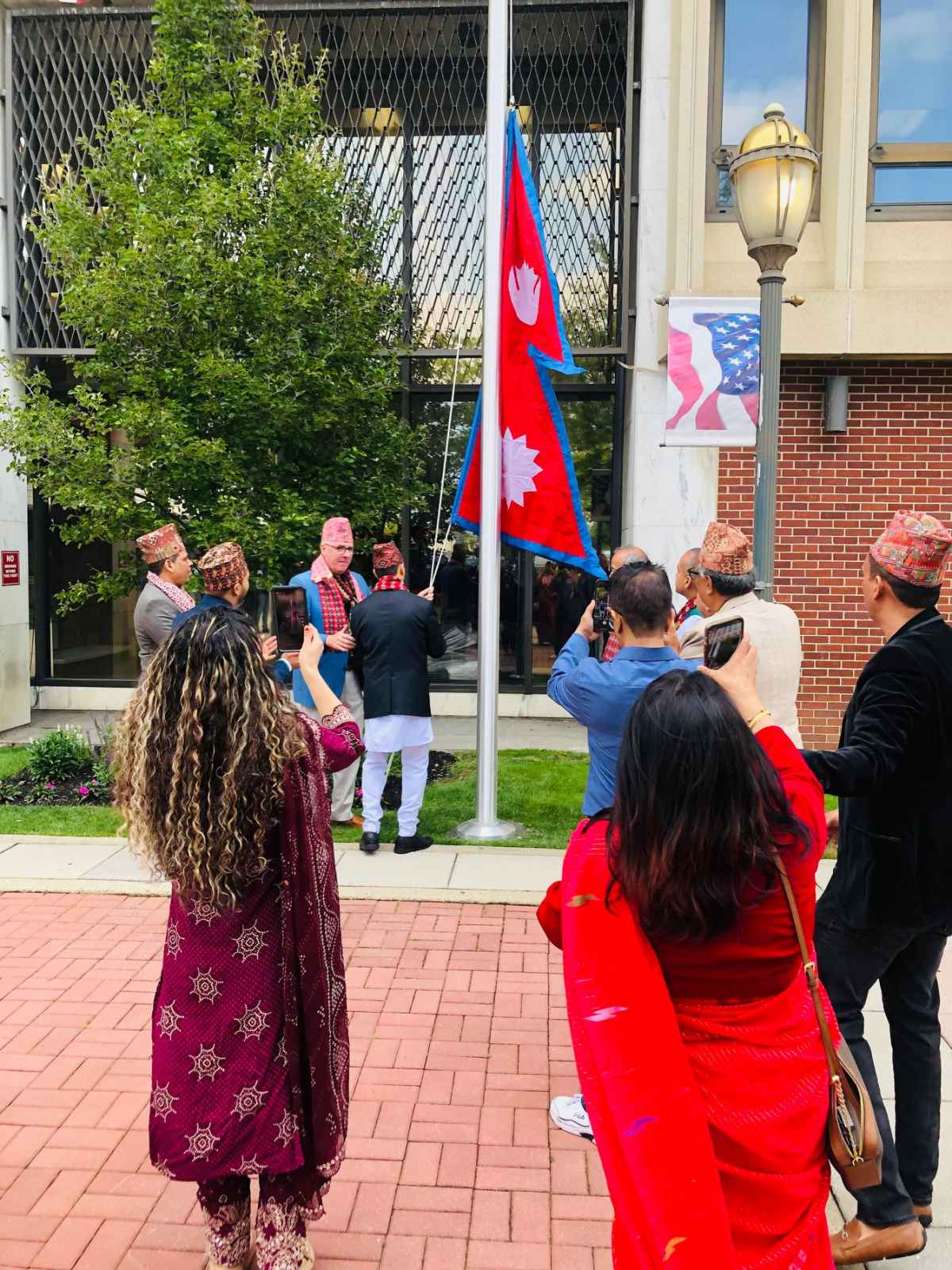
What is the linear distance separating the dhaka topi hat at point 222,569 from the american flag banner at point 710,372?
153 inches

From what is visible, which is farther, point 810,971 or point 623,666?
point 623,666

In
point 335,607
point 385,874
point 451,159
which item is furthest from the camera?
point 451,159

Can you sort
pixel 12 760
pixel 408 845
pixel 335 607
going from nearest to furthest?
1. pixel 408 845
2. pixel 335 607
3. pixel 12 760

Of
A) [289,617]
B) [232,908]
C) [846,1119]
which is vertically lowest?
[846,1119]

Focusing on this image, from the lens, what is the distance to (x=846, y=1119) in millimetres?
1895

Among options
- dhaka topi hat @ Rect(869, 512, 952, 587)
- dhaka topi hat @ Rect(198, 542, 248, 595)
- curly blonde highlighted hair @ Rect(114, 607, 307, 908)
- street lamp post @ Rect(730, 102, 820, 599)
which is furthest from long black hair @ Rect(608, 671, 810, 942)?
street lamp post @ Rect(730, 102, 820, 599)

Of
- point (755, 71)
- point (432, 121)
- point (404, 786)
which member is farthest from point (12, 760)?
point (755, 71)

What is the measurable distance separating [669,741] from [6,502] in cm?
1097

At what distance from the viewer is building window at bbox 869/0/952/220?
9.23 m

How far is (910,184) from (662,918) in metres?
9.59

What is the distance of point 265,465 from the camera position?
7918mm

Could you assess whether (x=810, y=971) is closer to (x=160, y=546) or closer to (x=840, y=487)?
(x=160, y=546)

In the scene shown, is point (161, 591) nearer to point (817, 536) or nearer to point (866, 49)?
point (817, 536)

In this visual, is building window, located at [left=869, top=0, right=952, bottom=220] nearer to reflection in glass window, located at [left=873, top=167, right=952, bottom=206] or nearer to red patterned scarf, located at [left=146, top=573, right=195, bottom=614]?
reflection in glass window, located at [left=873, top=167, right=952, bottom=206]
